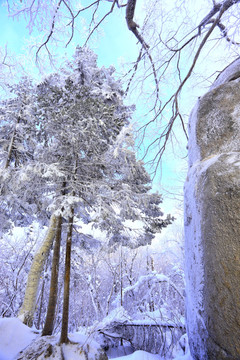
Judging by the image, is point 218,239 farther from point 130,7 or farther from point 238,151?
point 130,7

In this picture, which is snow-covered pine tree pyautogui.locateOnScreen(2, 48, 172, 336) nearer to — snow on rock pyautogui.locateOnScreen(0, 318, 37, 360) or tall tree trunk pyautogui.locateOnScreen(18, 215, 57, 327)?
tall tree trunk pyautogui.locateOnScreen(18, 215, 57, 327)

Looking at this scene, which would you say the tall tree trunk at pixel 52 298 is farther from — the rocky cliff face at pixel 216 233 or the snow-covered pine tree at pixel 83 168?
the rocky cliff face at pixel 216 233

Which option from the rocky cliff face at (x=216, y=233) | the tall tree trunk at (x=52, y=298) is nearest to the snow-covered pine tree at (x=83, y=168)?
the tall tree trunk at (x=52, y=298)

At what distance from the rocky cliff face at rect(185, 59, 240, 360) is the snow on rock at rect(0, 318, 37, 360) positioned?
4.66 meters

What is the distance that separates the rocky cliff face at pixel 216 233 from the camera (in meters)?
1.10

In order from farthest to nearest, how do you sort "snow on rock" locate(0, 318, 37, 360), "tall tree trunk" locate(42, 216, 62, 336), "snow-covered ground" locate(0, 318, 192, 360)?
"tall tree trunk" locate(42, 216, 62, 336) → "snow on rock" locate(0, 318, 37, 360) → "snow-covered ground" locate(0, 318, 192, 360)

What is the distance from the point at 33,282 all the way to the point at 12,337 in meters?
2.77

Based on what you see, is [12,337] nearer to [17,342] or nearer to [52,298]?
[17,342]

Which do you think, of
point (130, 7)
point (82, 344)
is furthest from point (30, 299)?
point (130, 7)

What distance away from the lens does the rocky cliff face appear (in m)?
1.10

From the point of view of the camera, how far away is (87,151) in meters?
7.14

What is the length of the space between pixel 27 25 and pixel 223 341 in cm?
450

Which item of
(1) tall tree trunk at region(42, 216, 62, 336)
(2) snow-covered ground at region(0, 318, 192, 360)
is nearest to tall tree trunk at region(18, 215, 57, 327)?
(1) tall tree trunk at region(42, 216, 62, 336)

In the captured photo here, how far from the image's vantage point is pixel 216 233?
1.27 meters
